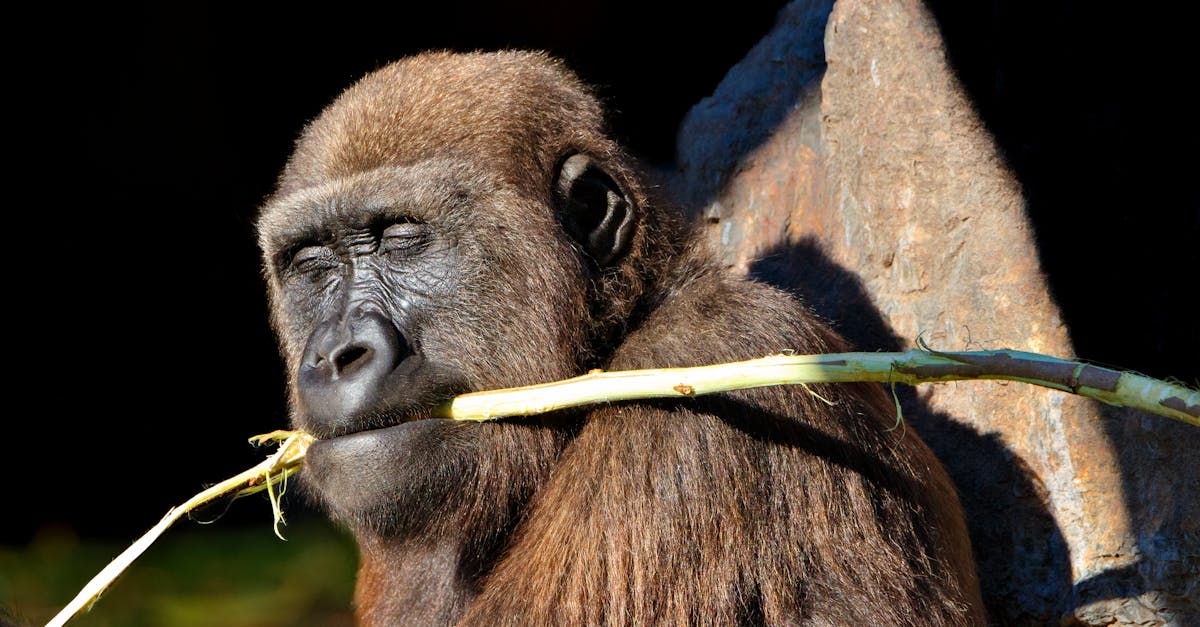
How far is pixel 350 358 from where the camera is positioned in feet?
11.6

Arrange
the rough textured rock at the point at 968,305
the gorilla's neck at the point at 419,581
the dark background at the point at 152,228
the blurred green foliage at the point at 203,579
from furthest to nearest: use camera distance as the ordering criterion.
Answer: the dark background at the point at 152,228 < the blurred green foliage at the point at 203,579 < the rough textured rock at the point at 968,305 < the gorilla's neck at the point at 419,581

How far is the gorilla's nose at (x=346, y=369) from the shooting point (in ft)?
11.2

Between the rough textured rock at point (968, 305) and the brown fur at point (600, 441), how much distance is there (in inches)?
21.2

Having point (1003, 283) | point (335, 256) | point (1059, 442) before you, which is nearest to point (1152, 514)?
point (1059, 442)

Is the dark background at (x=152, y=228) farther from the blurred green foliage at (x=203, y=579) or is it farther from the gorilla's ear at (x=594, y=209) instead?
the gorilla's ear at (x=594, y=209)

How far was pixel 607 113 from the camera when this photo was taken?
4.57 meters

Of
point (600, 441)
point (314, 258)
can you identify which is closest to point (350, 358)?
point (314, 258)

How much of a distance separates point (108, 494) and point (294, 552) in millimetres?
2160

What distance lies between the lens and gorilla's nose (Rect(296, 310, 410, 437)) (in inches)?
135

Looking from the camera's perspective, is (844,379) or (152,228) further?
(152,228)

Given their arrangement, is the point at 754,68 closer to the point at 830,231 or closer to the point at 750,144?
the point at 750,144

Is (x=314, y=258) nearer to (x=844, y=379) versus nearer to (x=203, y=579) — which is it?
(x=844, y=379)

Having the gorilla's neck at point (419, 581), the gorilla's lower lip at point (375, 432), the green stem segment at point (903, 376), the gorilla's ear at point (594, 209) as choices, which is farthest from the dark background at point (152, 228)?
the green stem segment at point (903, 376)

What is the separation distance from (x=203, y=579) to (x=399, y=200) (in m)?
4.88
